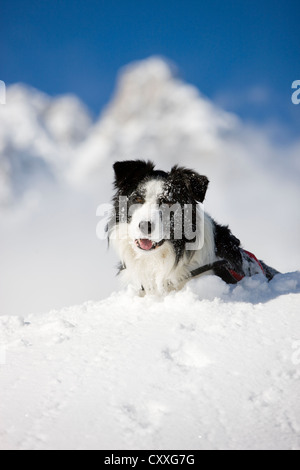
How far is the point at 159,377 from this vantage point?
2104 millimetres

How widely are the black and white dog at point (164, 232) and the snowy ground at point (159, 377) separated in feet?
2.10

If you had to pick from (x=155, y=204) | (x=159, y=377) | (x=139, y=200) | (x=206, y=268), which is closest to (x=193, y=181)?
(x=155, y=204)

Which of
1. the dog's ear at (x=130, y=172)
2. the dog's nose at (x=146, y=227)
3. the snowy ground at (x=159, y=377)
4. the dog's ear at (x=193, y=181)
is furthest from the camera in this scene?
the dog's ear at (x=130, y=172)

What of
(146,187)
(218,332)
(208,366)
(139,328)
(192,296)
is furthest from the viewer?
→ (146,187)

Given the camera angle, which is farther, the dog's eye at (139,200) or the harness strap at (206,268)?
the dog's eye at (139,200)

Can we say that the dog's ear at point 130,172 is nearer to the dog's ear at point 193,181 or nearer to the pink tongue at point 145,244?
the dog's ear at point 193,181

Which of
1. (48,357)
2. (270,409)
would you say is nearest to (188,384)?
(270,409)

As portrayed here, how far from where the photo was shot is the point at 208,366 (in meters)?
2.22

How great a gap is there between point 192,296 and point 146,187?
1.50 meters

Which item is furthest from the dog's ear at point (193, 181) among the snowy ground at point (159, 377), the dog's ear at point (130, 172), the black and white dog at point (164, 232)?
the snowy ground at point (159, 377)

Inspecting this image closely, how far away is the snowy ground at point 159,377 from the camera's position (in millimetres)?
1629

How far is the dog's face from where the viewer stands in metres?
3.86

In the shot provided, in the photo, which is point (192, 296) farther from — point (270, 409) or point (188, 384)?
point (270, 409)

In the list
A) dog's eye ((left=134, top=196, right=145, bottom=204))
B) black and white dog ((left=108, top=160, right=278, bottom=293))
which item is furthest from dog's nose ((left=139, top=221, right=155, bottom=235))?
dog's eye ((left=134, top=196, right=145, bottom=204))
